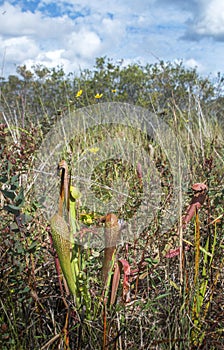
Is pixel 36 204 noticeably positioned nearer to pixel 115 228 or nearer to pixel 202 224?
pixel 115 228

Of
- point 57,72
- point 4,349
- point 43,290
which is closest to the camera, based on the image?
point 4,349

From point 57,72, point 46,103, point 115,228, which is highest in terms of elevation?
point 57,72

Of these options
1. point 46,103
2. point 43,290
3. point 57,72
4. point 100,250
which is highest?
point 57,72

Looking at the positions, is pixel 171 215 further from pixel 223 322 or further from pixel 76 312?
pixel 76 312

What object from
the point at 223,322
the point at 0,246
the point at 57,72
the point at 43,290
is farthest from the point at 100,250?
the point at 57,72

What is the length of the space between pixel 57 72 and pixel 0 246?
4666 millimetres

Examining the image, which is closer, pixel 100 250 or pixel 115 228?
pixel 115 228

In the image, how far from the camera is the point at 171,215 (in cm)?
145

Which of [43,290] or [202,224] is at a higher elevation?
[202,224]

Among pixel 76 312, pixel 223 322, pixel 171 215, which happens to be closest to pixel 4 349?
pixel 76 312

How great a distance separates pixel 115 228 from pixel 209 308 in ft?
1.46

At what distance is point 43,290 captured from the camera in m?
1.27

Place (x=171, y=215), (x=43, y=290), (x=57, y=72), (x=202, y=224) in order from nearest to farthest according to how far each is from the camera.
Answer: (x=43, y=290) → (x=171, y=215) → (x=202, y=224) → (x=57, y=72)

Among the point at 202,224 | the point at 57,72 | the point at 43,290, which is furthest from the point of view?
the point at 57,72
